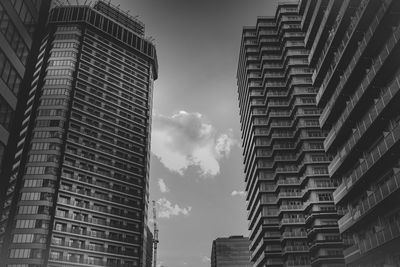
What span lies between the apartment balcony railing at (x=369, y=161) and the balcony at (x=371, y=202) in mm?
2519

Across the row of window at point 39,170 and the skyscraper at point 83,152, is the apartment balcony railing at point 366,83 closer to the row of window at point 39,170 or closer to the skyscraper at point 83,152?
the skyscraper at point 83,152

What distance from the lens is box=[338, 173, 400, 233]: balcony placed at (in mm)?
34656

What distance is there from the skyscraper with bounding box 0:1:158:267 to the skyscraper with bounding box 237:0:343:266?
108 feet

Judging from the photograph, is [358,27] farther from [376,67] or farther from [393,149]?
[393,149]

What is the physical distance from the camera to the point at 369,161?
40188 millimetres

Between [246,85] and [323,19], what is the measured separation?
6065 centimetres

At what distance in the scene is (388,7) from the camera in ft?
119

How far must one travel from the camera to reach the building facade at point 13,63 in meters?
33.0

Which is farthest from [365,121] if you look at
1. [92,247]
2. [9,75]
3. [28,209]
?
[28,209]

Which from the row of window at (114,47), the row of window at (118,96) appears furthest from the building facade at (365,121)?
the row of window at (114,47)

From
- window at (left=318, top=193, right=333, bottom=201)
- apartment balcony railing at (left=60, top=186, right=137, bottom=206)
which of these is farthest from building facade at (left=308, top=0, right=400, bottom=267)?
apartment balcony railing at (left=60, top=186, right=137, bottom=206)

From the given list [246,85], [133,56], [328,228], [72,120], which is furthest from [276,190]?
[133,56]

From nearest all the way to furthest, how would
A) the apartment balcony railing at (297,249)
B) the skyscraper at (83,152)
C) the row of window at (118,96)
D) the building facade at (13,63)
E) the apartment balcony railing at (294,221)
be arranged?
the building facade at (13,63), the apartment balcony railing at (297,249), the apartment balcony railing at (294,221), the skyscraper at (83,152), the row of window at (118,96)

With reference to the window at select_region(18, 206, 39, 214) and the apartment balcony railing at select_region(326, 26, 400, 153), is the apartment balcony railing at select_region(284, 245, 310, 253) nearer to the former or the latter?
the apartment balcony railing at select_region(326, 26, 400, 153)
